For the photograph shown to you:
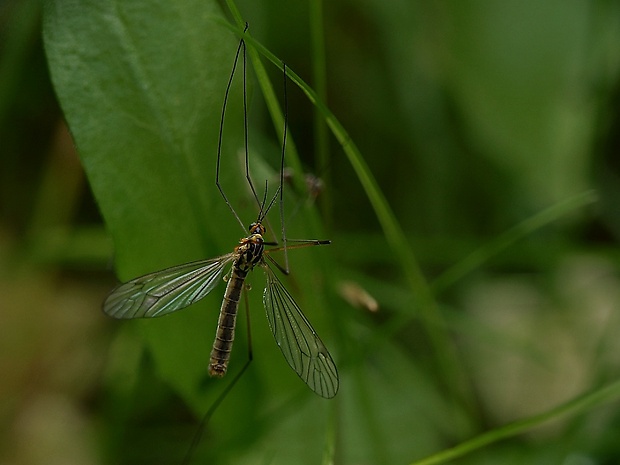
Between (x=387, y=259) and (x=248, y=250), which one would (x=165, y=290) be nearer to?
(x=248, y=250)

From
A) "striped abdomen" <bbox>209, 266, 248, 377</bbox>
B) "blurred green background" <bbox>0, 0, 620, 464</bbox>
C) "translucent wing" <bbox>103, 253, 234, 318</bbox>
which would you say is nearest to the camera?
"translucent wing" <bbox>103, 253, 234, 318</bbox>

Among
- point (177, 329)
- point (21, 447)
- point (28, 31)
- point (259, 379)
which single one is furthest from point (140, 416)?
point (28, 31)

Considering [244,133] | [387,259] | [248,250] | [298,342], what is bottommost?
[387,259]

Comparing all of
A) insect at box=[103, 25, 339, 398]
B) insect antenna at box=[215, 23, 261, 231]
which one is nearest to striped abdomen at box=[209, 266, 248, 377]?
insect at box=[103, 25, 339, 398]

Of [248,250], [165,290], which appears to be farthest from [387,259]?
[165,290]

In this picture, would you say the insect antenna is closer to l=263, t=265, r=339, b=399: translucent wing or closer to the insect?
the insect

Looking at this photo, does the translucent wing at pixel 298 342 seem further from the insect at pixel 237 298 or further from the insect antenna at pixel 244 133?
the insect antenna at pixel 244 133
